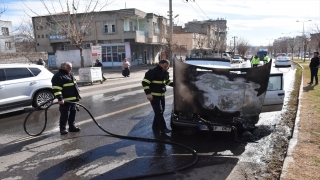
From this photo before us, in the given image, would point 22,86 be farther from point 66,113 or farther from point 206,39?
point 206,39

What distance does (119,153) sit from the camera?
17.1ft

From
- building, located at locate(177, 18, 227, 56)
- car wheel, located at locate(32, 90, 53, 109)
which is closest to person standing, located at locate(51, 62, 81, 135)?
car wheel, located at locate(32, 90, 53, 109)

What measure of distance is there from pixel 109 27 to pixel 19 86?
3203 centimetres

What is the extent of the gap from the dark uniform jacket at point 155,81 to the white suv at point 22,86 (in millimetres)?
4732

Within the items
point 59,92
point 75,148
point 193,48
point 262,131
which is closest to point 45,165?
point 75,148

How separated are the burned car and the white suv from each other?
5457mm

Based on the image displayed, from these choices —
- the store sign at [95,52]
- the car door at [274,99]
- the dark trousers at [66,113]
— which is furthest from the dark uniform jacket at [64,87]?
the store sign at [95,52]

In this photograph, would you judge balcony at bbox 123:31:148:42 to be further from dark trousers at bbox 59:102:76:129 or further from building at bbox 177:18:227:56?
dark trousers at bbox 59:102:76:129

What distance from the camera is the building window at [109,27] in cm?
3903

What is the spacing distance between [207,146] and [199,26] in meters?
82.5

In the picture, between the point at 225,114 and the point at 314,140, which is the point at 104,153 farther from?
the point at 314,140

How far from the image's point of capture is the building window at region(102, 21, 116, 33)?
39031mm

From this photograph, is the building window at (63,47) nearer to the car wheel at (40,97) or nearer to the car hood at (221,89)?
the car wheel at (40,97)

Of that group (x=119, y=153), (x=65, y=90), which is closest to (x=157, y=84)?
(x=119, y=153)
